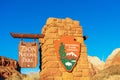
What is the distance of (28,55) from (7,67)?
92.8m

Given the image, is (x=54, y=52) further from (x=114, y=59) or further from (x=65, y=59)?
(x=114, y=59)

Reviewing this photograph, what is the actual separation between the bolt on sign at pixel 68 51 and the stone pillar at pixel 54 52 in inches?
6.1

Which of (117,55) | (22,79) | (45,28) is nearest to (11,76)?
(22,79)

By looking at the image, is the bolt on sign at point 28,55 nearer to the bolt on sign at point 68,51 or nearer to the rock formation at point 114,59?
the bolt on sign at point 68,51

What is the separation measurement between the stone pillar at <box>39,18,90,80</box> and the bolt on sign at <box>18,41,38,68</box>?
0.41 metres

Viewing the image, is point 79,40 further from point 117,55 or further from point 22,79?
point 22,79

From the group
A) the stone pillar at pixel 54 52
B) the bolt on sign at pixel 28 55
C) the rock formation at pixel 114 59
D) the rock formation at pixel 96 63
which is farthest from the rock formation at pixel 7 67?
the stone pillar at pixel 54 52

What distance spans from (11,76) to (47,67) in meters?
83.7

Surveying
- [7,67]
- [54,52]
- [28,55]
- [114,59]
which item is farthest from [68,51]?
[7,67]

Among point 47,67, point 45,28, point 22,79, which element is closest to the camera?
point 47,67

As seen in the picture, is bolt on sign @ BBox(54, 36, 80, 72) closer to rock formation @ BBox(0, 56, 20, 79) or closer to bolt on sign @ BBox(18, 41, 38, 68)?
bolt on sign @ BBox(18, 41, 38, 68)

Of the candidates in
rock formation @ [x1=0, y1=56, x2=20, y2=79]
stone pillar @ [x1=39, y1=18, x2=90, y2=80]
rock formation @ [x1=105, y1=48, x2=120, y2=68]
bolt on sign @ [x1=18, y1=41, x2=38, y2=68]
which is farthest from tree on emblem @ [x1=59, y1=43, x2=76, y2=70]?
rock formation @ [x1=0, y1=56, x2=20, y2=79]

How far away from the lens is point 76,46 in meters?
14.8

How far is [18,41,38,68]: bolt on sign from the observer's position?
48.0ft
